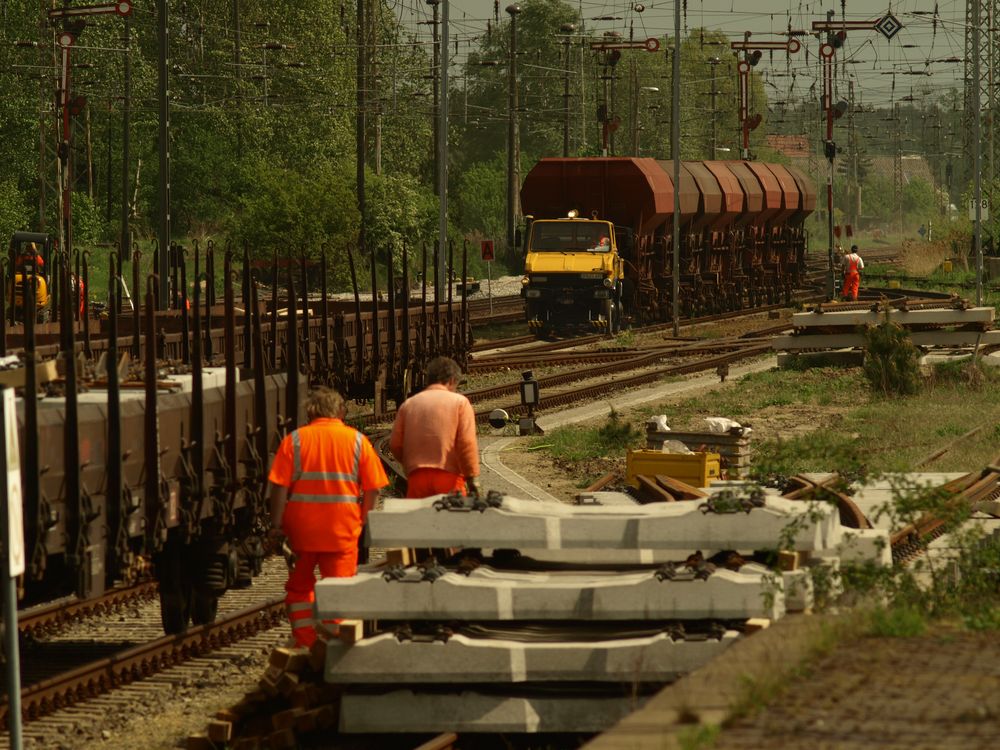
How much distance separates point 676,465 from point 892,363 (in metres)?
9.96

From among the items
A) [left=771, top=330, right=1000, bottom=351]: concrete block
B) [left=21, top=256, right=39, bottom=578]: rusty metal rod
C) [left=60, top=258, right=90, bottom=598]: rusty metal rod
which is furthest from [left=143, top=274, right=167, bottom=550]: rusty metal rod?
[left=771, top=330, right=1000, bottom=351]: concrete block

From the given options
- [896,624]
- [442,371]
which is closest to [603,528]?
[896,624]

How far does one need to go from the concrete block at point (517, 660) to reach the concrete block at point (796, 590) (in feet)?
1.59

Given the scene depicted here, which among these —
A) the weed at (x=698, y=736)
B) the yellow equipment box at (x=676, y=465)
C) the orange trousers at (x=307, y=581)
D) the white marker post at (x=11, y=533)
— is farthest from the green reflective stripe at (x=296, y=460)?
the yellow equipment box at (x=676, y=465)

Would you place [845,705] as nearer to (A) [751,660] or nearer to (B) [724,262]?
(A) [751,660]

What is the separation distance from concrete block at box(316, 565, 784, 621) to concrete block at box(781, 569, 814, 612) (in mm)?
156

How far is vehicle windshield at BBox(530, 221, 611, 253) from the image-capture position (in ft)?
124

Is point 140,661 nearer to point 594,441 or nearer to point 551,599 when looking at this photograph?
point 551,599

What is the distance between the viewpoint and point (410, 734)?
8.99m

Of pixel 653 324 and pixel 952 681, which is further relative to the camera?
pixel 653 324

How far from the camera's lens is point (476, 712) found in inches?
336

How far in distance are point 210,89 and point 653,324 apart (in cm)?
3433

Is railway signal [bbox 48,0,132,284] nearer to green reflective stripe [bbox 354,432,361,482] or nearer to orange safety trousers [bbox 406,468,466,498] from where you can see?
orange safety trousers [bbox 406,468,466,498]

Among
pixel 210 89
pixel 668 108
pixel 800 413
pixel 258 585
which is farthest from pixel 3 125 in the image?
pixel 668 108
